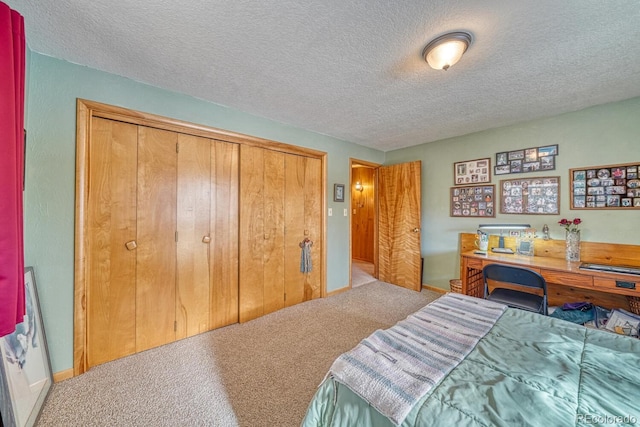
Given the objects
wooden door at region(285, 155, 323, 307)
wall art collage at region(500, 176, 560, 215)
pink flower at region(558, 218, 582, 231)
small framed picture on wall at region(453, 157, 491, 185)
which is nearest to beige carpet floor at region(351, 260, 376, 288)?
wooden door at region(285, 155, 323, 307)

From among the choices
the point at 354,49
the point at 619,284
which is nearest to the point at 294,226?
the point at 354,49

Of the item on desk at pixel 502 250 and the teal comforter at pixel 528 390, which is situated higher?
the item on desk at pixel 502 250

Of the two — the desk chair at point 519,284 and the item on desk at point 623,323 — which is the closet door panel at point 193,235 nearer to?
the desk chair at point 519,284

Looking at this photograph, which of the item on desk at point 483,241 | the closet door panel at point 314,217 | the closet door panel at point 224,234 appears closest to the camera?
the closet door panel at point 224,234

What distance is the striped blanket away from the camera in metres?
0.82

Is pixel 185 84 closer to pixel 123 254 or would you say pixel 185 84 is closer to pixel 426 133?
pixel 123 254

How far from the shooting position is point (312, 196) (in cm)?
319

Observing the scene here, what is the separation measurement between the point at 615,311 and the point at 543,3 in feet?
8.82

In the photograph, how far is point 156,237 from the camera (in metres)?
2.07

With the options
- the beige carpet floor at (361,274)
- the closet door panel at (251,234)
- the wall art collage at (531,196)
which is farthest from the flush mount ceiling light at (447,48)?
the beige carpet floor at (361,274)

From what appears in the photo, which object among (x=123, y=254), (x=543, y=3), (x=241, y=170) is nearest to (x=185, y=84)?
(x=241, y=170)

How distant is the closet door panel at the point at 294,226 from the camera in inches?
116

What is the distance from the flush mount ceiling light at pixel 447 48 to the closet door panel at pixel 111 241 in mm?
2402

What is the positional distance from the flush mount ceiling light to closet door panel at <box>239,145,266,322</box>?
190 cm
